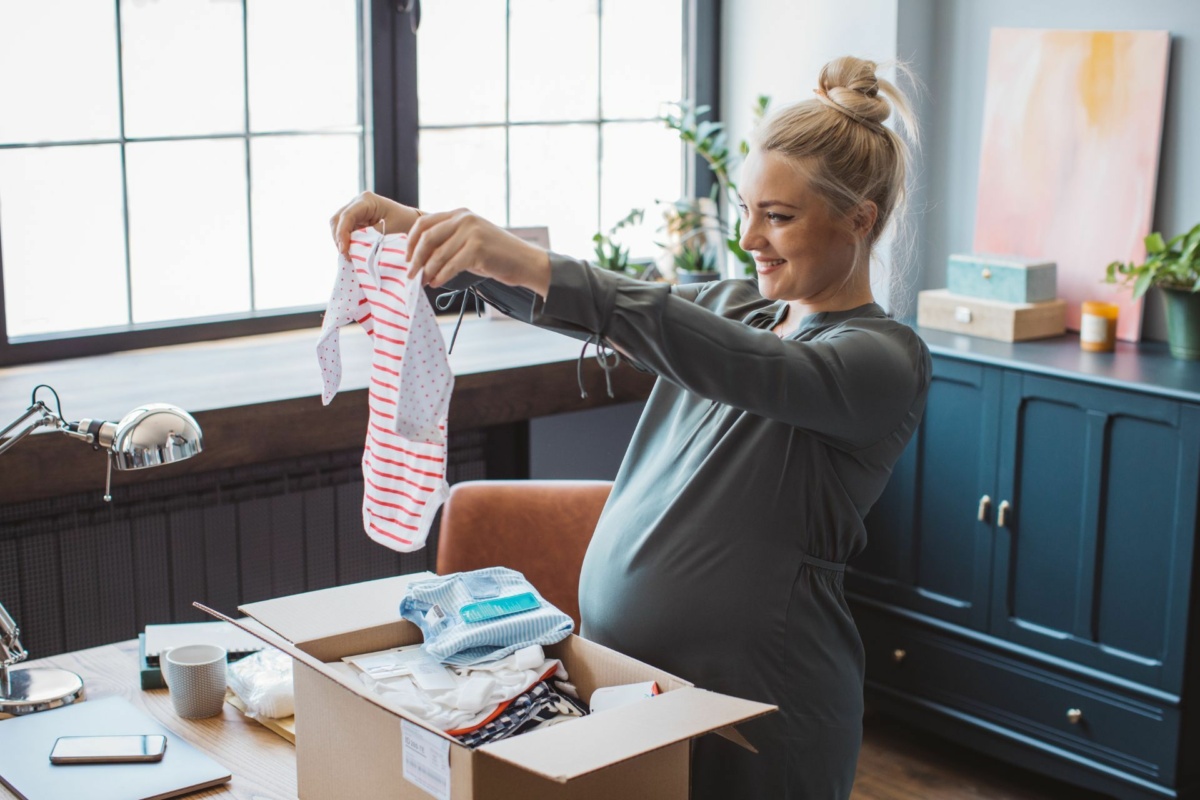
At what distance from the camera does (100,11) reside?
292cm

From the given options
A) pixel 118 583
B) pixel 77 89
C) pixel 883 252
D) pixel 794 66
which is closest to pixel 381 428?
pixel 118 583

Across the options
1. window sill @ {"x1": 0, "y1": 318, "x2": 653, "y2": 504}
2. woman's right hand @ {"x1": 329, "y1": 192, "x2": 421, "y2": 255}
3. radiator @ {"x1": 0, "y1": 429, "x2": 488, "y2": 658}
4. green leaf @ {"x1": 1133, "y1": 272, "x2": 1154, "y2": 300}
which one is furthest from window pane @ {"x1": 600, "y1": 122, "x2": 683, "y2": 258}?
woman's right hand @ {"x1": 329, "y1": 192, "x2": 421, "y2": 255}

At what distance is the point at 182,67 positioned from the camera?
3055 millimetres

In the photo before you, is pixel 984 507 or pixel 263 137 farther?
pixel 263 137

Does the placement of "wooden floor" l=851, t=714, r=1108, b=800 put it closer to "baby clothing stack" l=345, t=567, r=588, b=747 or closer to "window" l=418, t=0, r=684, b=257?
"window" l=418, t=0, r=684, b=257

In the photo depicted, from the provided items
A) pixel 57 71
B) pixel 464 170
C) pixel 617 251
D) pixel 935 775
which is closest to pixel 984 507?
pixel 935 775

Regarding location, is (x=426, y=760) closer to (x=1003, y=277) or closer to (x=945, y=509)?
(x=945, y=509)

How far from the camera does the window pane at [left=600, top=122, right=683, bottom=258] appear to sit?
384cm

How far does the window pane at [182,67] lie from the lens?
9.78 ft

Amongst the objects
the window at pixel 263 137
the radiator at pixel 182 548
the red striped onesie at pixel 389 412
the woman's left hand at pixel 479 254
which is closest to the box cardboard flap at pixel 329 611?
the red striped onesie at pixel 389 412

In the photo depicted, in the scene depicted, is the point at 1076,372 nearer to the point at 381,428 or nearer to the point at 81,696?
the point at 381,428

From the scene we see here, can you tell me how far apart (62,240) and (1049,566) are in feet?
7.38

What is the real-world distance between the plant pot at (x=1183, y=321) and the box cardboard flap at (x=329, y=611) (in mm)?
1945

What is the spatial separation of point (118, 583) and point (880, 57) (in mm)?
2190
